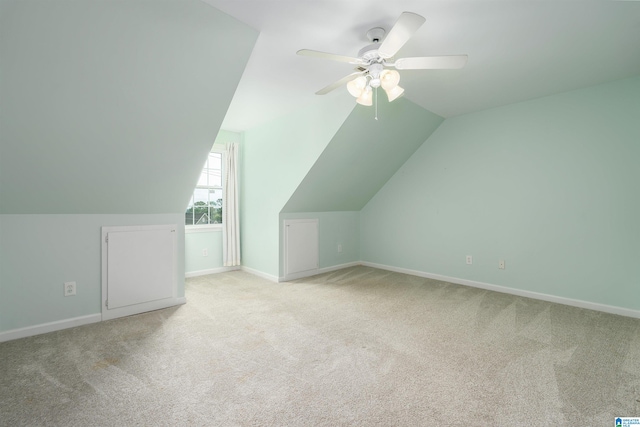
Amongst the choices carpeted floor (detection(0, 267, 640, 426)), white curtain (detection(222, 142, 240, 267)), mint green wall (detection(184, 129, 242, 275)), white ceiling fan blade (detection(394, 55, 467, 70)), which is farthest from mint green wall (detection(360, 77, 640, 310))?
mint green wall (detection(184, 129, 242, 275))

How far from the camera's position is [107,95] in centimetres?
197

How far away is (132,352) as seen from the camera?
2.12 metres

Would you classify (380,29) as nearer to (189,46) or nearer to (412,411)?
(189,46)

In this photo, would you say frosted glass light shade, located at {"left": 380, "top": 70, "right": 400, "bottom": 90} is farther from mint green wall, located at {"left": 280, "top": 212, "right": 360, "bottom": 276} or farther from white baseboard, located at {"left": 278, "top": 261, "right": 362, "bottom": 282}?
white baseboard, located at {"left": 278, "top": 261, "right": 362, "bottom": 282}

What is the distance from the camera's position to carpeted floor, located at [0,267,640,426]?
150cm

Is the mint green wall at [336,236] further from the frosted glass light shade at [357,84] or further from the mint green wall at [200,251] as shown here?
the frosted glass light shade at [357,84]

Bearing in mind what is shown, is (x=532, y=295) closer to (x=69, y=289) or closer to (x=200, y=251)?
(x=200, y=251)

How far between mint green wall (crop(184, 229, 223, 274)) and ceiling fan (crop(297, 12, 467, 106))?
10.1 ft

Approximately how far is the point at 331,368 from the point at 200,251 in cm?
315

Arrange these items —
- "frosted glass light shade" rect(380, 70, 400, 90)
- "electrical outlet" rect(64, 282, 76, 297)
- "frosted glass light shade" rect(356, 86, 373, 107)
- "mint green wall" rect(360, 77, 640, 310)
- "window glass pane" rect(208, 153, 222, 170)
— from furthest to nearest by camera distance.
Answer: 1. "window glass pane" rect(208, 153, 222, 170)
2. "mint green wall" rect(360, 77, 640, 310)
3. "electrical outlet" rect(64, 282, 76, 297)
4. "frosted glass light shade" rect(356, 86, 373, 107)
5. "frosted glass light shade" rect(380, 70, 400, 90)

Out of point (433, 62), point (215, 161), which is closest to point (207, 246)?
point (215, 161)

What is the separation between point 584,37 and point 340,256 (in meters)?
3.82

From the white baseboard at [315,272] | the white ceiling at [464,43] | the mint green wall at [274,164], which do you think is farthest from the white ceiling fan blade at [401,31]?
the white baseboard at [315,272]

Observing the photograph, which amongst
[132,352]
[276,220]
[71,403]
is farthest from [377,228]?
[71,403]
